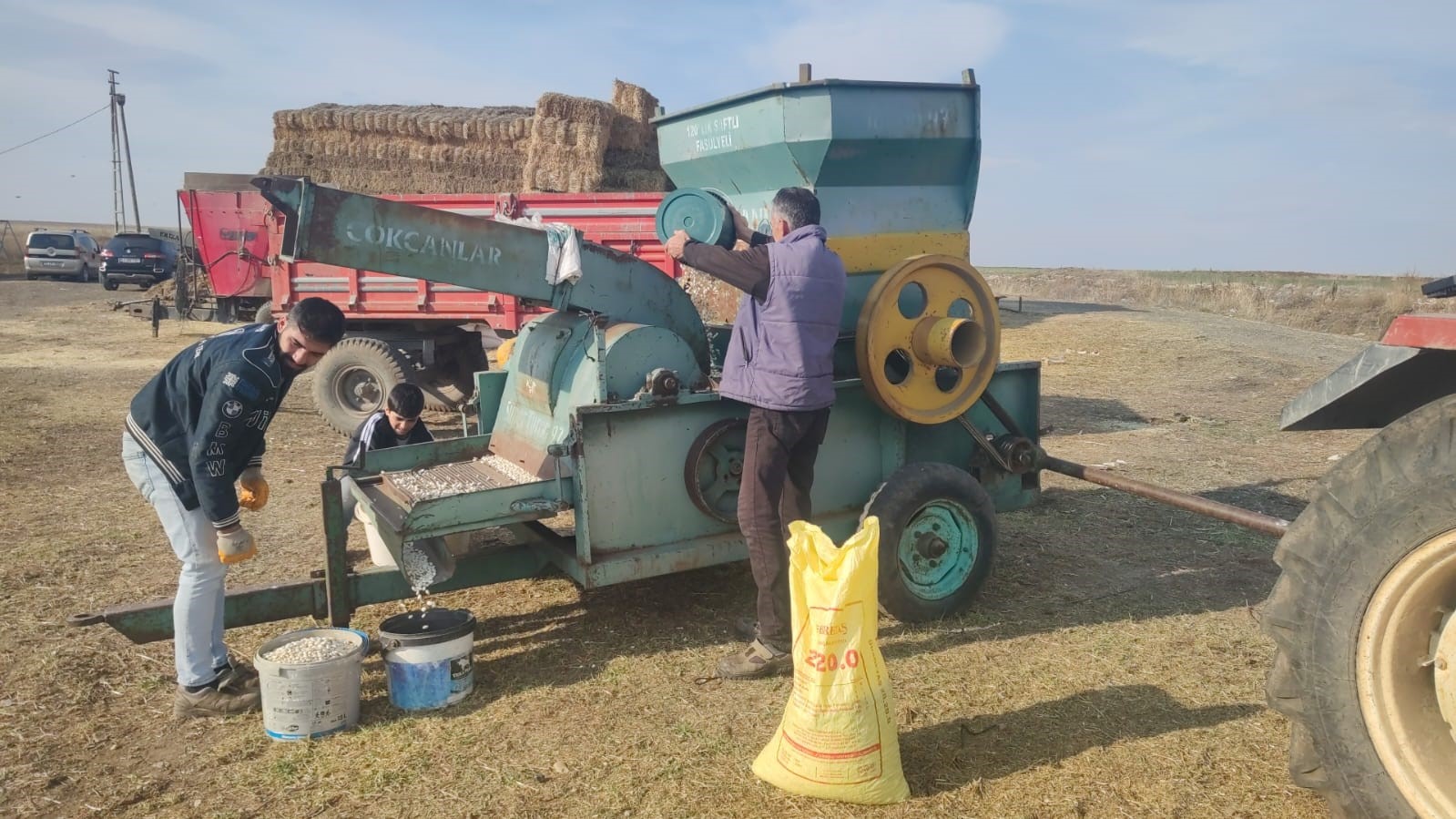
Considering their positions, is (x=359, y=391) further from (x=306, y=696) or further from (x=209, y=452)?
(x=306, y=696)

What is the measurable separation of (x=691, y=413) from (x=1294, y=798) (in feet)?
8.93

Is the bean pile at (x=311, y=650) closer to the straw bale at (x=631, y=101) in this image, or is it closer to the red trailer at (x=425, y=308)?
the red trailer at (x=425, y=308)

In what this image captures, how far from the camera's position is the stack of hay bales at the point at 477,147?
15164 mm

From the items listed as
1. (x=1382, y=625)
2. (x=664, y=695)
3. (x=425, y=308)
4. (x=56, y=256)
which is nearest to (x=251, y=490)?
(x=664, y=695)

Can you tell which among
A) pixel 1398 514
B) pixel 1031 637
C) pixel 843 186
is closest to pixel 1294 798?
pixel 1398 514

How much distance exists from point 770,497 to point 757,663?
70cm

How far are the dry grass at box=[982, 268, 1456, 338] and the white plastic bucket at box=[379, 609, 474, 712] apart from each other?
1566 centimetres

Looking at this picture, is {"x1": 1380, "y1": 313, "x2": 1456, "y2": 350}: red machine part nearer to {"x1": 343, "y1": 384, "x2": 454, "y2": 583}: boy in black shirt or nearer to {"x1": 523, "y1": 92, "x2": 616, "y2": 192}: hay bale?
{"x1": 343, "y1": 384, "x2": 454, "y2": 583}: boy in black shirt

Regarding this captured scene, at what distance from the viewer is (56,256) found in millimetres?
30953

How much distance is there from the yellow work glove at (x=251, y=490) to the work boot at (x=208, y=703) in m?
0.74

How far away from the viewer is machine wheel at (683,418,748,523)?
182 inches

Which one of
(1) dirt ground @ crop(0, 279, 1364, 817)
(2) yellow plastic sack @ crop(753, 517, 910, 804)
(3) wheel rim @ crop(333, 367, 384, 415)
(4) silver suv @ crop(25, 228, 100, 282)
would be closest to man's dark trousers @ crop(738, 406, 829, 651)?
(1) dirt ground @ crop(0, 279, 1364, 817)

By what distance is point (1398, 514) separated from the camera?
268 centimetres

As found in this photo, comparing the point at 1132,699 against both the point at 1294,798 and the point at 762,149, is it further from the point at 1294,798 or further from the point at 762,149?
the point at 762,149
